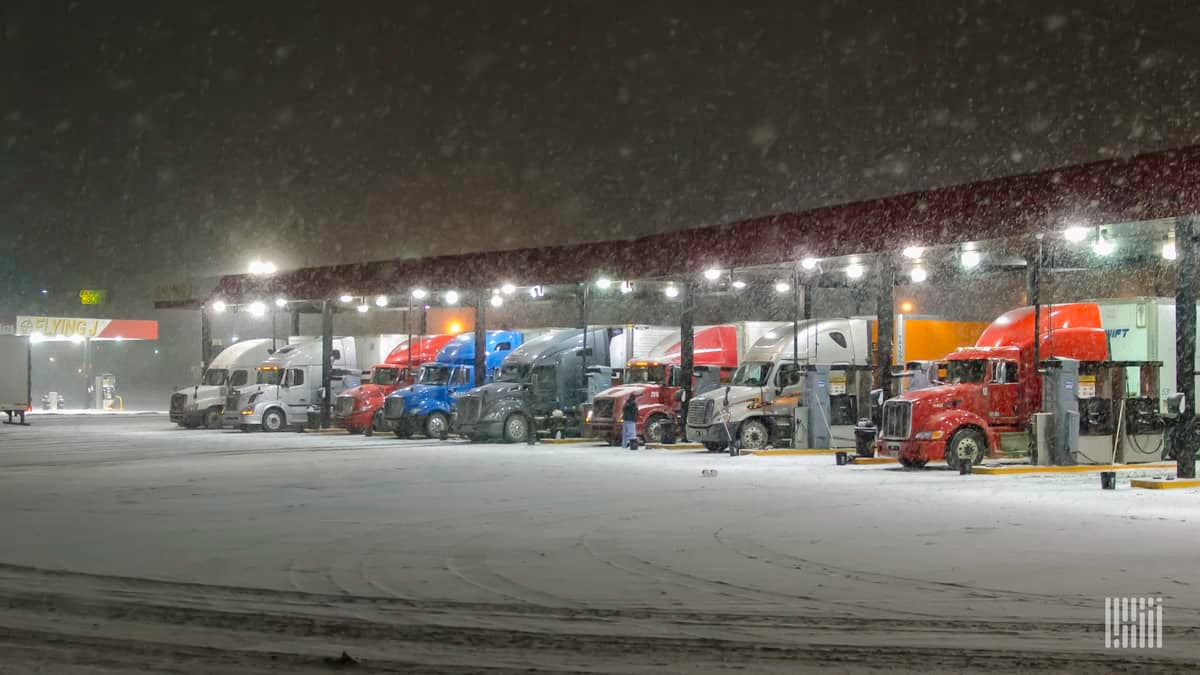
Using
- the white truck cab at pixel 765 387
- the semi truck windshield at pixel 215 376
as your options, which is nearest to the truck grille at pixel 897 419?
→ the white truck cab at pixel 765 387

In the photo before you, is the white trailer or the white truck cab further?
the white trailer

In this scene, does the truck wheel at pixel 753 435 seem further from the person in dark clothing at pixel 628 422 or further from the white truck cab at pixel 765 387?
the person in dark clothing at pixel 628 422

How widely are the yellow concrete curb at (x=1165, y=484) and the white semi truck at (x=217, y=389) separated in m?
31.9

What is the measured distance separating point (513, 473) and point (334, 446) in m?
11.1

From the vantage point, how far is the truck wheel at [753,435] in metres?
30.4

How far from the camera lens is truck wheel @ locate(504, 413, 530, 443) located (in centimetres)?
3534

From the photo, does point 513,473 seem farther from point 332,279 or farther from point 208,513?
point 332,279

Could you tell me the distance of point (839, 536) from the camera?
13477mm

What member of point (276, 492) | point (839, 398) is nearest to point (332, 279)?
point (839, 398)

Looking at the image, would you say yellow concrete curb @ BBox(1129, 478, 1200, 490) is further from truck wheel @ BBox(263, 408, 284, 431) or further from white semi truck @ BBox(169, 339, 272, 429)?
white semi truck @ BBox(169, 339, 272, 429)

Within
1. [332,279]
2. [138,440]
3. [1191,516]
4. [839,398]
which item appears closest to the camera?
[1191,516]

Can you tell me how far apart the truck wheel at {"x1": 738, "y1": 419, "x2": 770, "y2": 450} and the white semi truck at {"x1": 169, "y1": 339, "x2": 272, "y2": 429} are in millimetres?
20496

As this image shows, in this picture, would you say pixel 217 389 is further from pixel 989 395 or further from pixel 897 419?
pixel 989 395

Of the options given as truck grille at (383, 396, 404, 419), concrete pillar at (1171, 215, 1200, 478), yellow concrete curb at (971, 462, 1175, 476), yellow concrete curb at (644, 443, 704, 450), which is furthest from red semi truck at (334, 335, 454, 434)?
concrete pillar at (1171, 215, 1200, 478)
